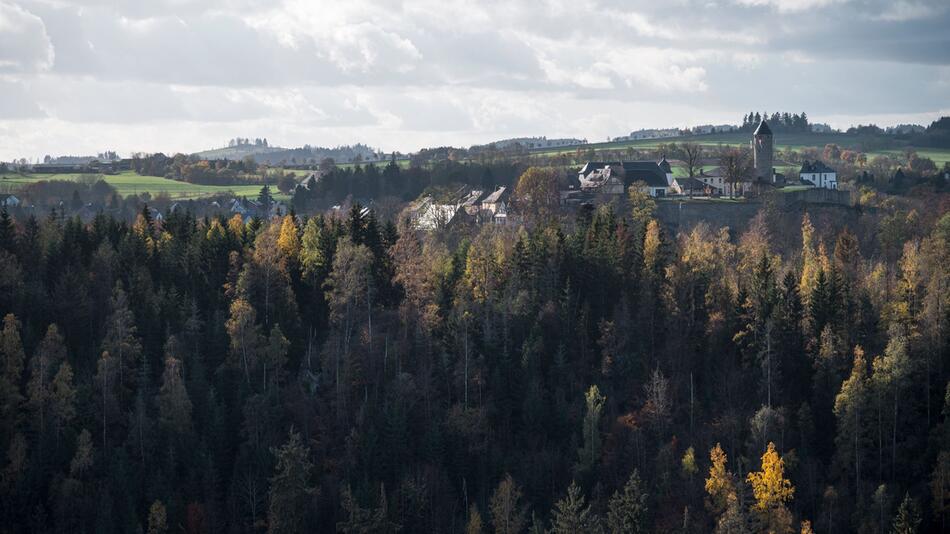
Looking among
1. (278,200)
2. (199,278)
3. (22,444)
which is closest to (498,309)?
(199,278)

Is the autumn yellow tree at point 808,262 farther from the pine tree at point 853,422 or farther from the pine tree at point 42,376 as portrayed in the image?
the pine tree at point 42,376

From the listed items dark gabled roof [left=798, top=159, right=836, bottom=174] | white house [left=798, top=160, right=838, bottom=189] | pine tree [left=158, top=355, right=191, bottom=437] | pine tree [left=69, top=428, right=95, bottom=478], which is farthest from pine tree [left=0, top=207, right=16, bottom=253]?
dark gabled roof [left=798, top=159, right=836, bottom=174]

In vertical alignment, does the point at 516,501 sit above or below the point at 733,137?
below

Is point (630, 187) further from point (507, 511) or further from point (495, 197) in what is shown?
point (507, 511)

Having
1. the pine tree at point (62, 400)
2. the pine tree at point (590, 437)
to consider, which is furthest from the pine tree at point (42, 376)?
the pine tree at point (590, 437)

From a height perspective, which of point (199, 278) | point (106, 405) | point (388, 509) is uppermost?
point (199, 278)

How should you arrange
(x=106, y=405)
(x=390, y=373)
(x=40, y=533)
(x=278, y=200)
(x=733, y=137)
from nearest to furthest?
(x=40, y=533) < (x=106, y=405) < (x=390, y=373) < (x=278, y=200) < (x=733, y=137)

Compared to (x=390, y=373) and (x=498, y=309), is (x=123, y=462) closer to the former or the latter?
(x=390, y=373)
